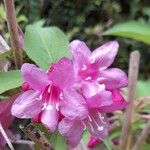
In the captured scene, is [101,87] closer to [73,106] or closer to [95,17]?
[73,106]

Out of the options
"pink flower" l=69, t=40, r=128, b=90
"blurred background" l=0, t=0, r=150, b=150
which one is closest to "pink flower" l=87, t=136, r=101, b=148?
"pink flower" l=69, t=40, r=128, b=90

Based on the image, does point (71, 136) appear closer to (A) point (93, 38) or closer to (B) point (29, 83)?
(B) point (29, 83)

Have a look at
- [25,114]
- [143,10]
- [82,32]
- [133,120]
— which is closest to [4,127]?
[25,114]

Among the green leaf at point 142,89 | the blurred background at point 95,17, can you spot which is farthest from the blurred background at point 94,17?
the green leaf at point 142,89

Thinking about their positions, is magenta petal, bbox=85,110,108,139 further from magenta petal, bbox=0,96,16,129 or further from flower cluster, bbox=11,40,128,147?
magenta petal, bbox=0,96,16,129

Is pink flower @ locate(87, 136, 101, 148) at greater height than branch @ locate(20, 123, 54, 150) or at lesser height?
lesser

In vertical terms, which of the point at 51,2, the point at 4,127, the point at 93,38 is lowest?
the point at 93,38
